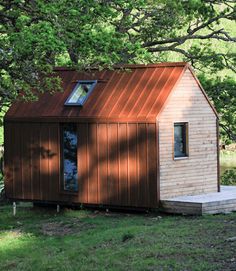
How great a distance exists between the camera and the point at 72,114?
59.8 ft

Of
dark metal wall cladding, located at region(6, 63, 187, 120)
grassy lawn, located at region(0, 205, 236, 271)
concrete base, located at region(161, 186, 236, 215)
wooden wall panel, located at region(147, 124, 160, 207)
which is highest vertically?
dark metal wall cladding, located at region(6, 63, 187, 120)

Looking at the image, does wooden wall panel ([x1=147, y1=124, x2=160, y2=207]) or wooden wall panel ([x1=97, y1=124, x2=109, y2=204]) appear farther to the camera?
wooden wall panel ([x1=97, y1=124, x2=109, y2=204])

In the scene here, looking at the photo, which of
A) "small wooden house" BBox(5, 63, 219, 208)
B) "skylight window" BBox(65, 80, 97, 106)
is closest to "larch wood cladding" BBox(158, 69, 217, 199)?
"small wooden house" BBox(5, 63, 219, 208)

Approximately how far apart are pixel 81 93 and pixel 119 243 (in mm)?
6764

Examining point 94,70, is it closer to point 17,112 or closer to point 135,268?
point 17,112

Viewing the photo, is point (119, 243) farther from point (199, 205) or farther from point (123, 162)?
point (123, 162)

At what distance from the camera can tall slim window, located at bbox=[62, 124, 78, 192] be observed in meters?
18.3

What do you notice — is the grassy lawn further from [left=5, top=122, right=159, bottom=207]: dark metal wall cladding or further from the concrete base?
[left=5, top=122, right=159, bottom=207]: dark metal wall cladding

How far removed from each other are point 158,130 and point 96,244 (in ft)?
14.9

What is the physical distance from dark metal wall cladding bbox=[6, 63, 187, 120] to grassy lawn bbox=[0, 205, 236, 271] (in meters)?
2.53

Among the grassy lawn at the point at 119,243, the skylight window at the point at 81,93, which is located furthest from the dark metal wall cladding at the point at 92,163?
the skylight window at the point at 81,93

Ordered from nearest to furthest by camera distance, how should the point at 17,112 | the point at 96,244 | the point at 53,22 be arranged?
1. the point at 96,244
2. the point at 53,22
3. the point at 17,112

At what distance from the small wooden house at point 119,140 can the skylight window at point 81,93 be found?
0.09 ft

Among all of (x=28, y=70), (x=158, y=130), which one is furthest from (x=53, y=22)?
(x=158, y=130)
